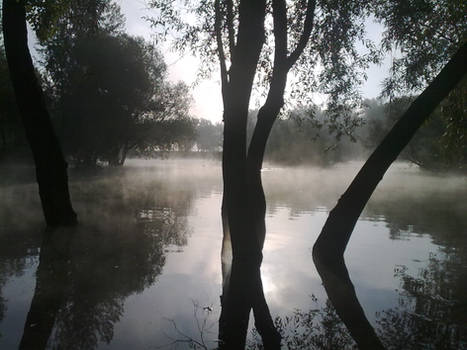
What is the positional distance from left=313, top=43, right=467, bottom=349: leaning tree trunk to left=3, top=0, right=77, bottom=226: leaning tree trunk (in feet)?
25.3

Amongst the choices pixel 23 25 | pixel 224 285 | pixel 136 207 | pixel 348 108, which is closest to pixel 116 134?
pixel 136 207

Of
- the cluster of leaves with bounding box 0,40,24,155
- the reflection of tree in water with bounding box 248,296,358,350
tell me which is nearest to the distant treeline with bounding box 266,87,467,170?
the reflection of tree in water with bounding box 248,296,358,350

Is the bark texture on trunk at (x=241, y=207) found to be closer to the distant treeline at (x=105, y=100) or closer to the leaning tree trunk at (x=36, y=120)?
the leaning tree trunk at (x=36, y=120)

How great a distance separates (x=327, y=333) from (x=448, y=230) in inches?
382

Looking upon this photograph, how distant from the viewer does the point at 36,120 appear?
36.0 feet

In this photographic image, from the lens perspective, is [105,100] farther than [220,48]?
Yes

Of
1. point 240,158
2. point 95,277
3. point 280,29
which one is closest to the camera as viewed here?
point 240,158

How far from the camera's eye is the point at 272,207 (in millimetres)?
17781

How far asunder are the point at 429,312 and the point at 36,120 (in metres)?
10.7

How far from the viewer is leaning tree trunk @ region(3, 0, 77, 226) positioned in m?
10.6

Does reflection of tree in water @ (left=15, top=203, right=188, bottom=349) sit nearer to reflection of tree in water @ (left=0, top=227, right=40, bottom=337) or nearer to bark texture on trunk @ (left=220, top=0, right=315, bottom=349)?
reflection of tree in water @ (left=0, top=227, right=40, bottom=337)

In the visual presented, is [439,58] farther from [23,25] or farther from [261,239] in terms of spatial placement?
[23,25]

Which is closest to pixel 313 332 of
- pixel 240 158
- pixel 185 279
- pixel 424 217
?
pixel 240 158

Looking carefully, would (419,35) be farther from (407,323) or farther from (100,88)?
(100,88)
